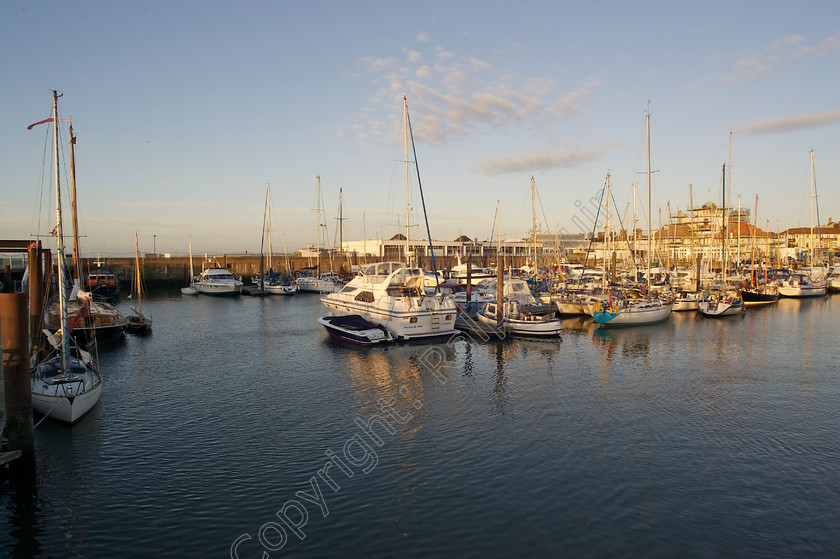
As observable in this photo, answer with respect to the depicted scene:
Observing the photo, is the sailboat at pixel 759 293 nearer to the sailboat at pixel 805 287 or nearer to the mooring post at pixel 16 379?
the sailboat at pixel 805 287

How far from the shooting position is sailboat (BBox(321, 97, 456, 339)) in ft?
108

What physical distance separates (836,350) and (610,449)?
83.7ft

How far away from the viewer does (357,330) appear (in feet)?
108

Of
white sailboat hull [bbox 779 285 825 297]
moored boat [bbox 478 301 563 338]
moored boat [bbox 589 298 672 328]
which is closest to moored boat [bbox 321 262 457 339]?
moored boat [bbox 478 301 563 338]

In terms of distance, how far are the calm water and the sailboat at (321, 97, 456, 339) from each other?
4.80 metres

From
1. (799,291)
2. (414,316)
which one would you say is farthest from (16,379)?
(799,291)

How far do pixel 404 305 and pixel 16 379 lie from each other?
71.2 ft

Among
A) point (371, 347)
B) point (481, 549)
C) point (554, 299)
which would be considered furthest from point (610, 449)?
point (554, 299)

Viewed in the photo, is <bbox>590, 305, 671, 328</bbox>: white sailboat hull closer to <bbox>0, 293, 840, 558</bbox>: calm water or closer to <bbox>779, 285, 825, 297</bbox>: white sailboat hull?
<bbox>0, 293, 840, 558</bbox>: calm water

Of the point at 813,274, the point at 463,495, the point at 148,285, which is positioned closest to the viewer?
the point at 463,495

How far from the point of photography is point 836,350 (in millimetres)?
31719

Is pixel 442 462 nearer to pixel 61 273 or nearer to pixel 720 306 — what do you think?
pixel 61 273

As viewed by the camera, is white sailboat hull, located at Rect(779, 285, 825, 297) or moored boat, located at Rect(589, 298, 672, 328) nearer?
moored boat, located at Rect(589, 298, 672, 328)

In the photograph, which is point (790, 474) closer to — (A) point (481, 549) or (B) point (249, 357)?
(A) point (481, 549)
